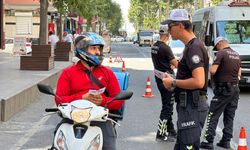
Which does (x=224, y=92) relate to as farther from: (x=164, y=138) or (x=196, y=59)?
(x=196, y=59)

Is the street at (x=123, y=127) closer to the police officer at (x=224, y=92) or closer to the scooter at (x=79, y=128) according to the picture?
the police officer at (x=224, y=92)

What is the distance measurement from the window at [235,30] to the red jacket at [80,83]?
41.0 ft

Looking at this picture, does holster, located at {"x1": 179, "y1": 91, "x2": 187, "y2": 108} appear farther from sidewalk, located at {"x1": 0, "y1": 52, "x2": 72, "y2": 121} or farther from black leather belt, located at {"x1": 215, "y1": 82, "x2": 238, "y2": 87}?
sidewalk, located at {"x1": 0, "y1": 52, "x2": 72, "y2": 121}

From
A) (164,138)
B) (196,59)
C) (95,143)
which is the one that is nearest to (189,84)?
(196,59)

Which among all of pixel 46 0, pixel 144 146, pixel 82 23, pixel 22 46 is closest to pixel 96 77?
pixel 144 146

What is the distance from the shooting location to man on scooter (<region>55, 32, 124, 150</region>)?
14.9 ft

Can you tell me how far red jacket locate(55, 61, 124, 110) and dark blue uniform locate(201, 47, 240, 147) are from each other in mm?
3398

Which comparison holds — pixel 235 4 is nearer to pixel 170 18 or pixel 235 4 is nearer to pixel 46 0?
pixel 46 0

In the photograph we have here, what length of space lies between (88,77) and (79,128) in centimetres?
A: 65

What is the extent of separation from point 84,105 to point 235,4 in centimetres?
1447

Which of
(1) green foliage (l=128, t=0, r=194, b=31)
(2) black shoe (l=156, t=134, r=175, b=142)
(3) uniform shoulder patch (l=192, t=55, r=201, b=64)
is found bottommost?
(2) black shoe (l=156, t=134, r=175, b=142)

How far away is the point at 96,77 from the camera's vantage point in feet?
15.2

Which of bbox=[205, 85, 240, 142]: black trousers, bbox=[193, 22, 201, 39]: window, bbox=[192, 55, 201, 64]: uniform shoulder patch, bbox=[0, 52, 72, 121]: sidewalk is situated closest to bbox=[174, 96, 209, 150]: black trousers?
bbox=[192, 55, 201, 64]: uniform shoulder patch

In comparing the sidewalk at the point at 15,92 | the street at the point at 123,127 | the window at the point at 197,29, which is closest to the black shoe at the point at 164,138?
the street at the point at 123,127
